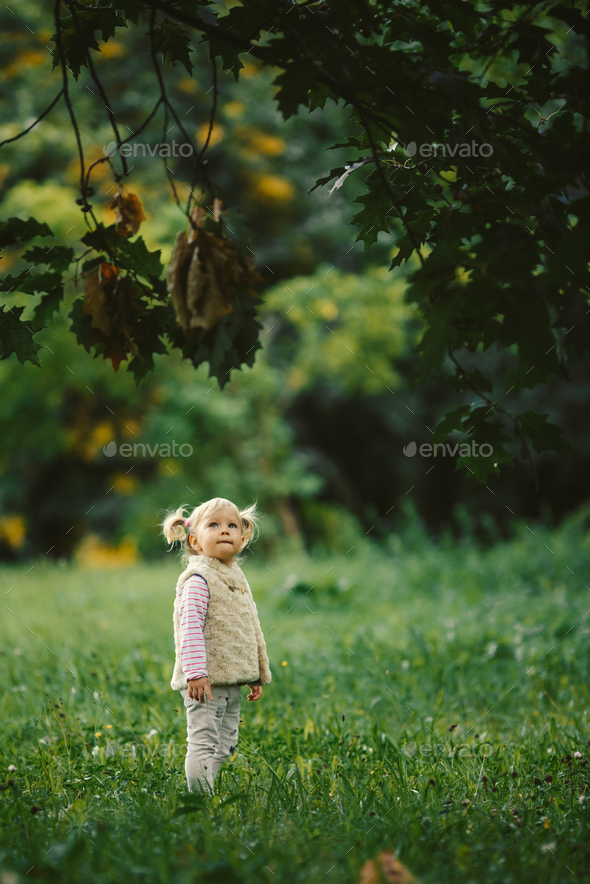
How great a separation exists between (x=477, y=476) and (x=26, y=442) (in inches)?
411

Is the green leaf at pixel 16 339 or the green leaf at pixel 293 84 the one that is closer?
the green leaf at pixel 293 84

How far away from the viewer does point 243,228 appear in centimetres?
208

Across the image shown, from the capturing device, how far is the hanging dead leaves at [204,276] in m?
1.99

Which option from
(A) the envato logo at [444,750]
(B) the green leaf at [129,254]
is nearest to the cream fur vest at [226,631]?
(A) the envato logo at [444,750]

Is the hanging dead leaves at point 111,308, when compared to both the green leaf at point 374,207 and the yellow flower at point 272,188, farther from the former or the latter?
the yellow flower at point 272,188

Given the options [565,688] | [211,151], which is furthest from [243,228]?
[211,151]

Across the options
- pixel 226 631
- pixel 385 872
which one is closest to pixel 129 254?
pixel 226 631

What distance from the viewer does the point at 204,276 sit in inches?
78.3

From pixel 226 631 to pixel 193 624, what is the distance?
0.16 metres

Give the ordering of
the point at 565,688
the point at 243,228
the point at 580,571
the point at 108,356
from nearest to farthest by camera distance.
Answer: the point at 243,228, the point at 108,356, the point at 565,688, the point at 580,571

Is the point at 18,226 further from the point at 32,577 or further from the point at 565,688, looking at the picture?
the point at 32,577

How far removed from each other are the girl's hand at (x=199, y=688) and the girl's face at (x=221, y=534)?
50 cm

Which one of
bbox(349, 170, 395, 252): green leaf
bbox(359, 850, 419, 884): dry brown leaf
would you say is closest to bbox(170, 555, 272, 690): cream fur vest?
bbox(359, 850, 419, 884): dry brown leaf

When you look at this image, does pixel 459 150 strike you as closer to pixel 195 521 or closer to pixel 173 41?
pixel 173 41
